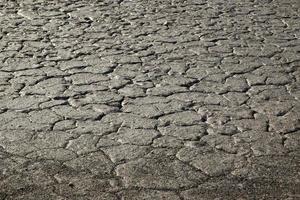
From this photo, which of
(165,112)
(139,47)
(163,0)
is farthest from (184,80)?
(163,0)

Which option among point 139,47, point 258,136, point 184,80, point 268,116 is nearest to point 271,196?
point 258,136

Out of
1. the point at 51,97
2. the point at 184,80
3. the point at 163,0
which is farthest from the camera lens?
the point at 163,0

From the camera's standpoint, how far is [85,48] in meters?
5.18

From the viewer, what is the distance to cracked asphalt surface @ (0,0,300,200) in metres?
2.88

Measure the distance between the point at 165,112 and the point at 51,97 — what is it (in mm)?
880

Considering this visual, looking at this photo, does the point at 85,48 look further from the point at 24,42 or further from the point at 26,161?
the point at 26,161

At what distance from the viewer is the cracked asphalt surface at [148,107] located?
288 cm

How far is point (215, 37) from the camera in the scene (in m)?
5.57

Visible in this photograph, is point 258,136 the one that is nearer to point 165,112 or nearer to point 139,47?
point 165,112

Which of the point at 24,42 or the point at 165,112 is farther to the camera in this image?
the point at 24,42

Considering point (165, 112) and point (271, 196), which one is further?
point (165, 112)

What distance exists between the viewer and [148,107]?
12.6 ft

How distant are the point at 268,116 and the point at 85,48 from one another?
2.17 metres

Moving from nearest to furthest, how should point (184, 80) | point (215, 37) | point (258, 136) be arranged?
point (258, 136)
point (184, 80)
point (215, 37)
